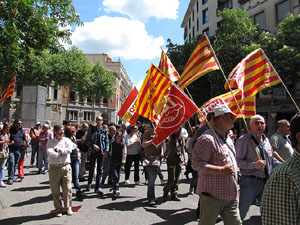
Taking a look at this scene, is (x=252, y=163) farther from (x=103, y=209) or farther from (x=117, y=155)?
(x=117, y=155)

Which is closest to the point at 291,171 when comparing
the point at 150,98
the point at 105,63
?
the point at 150,98

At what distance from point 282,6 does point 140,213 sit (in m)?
23.5

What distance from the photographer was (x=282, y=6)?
73.7 ft

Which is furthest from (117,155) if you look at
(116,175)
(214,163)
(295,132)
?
(295,132)

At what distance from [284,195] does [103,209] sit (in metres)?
4.66

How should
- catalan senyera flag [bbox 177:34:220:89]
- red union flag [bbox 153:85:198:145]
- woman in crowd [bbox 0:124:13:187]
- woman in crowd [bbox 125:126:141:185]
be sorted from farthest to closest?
woman in crowd [bbox 125:126:141:185]
woman in crowd [bbox 0:124:13:187]
catalan senyera flag [bbox 177:34:220:89]
red union flag [bbox 153:85:198:145]

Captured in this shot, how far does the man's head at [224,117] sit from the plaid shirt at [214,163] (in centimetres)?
17

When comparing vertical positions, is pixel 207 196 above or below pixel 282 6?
below

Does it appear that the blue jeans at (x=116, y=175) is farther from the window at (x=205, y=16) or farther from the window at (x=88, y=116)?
the window at (x=88, y=116)

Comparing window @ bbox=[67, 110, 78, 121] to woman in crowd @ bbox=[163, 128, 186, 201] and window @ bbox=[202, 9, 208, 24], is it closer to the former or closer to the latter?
window @ bbox=[202, 9, 208, 24]

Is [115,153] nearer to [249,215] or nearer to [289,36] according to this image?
[249,215]

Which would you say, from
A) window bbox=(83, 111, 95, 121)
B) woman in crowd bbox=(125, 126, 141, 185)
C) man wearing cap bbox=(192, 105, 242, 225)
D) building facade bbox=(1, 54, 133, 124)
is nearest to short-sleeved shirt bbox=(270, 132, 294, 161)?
man wearing cap bbox=(192, 105, 242, 225)

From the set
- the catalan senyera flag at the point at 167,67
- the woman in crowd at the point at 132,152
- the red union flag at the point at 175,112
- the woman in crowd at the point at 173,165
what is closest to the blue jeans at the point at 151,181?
the woman in crowd at the point at 173,165

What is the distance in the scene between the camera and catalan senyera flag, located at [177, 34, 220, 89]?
4.60 metres
